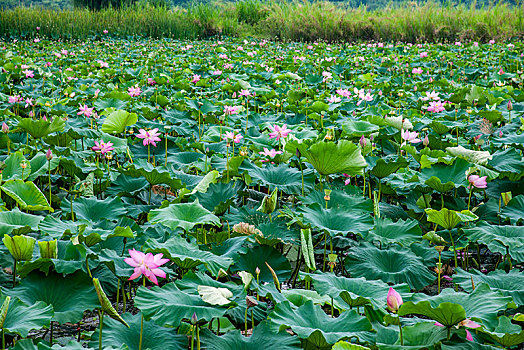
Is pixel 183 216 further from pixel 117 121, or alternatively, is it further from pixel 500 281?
pixel 117 121

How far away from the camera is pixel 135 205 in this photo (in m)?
1.73

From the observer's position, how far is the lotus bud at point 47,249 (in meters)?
1.19

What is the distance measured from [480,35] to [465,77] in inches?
202

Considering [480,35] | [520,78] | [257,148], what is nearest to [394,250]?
[257,148]

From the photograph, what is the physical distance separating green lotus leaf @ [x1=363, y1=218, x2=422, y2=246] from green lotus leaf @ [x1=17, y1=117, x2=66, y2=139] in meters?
1.60

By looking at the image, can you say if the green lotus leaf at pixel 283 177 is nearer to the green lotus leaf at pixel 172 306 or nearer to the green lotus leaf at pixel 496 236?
the green lotus leaf at pixel 496 236

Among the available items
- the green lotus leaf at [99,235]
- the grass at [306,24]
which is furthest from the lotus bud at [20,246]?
the grass at [306,24]

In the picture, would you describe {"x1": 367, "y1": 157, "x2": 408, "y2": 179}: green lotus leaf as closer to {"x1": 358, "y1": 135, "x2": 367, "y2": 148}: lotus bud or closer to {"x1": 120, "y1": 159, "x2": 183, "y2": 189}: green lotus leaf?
{"x1": 358, "y1": 135, "x2": 367, "y2": 148}: lotus bud

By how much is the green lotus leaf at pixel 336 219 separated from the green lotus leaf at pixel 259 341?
46cm

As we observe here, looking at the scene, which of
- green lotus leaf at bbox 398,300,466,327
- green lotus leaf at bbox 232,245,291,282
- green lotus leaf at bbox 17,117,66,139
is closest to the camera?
green lotus leaf at bbox 398,300,466,327

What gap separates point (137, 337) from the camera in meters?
1.02

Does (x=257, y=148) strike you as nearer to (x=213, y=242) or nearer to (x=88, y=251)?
(x=213, y=242)

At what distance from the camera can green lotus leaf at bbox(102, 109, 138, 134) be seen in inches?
90.7

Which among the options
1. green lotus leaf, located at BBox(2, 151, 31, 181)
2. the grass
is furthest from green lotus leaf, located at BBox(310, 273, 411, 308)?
the grass
